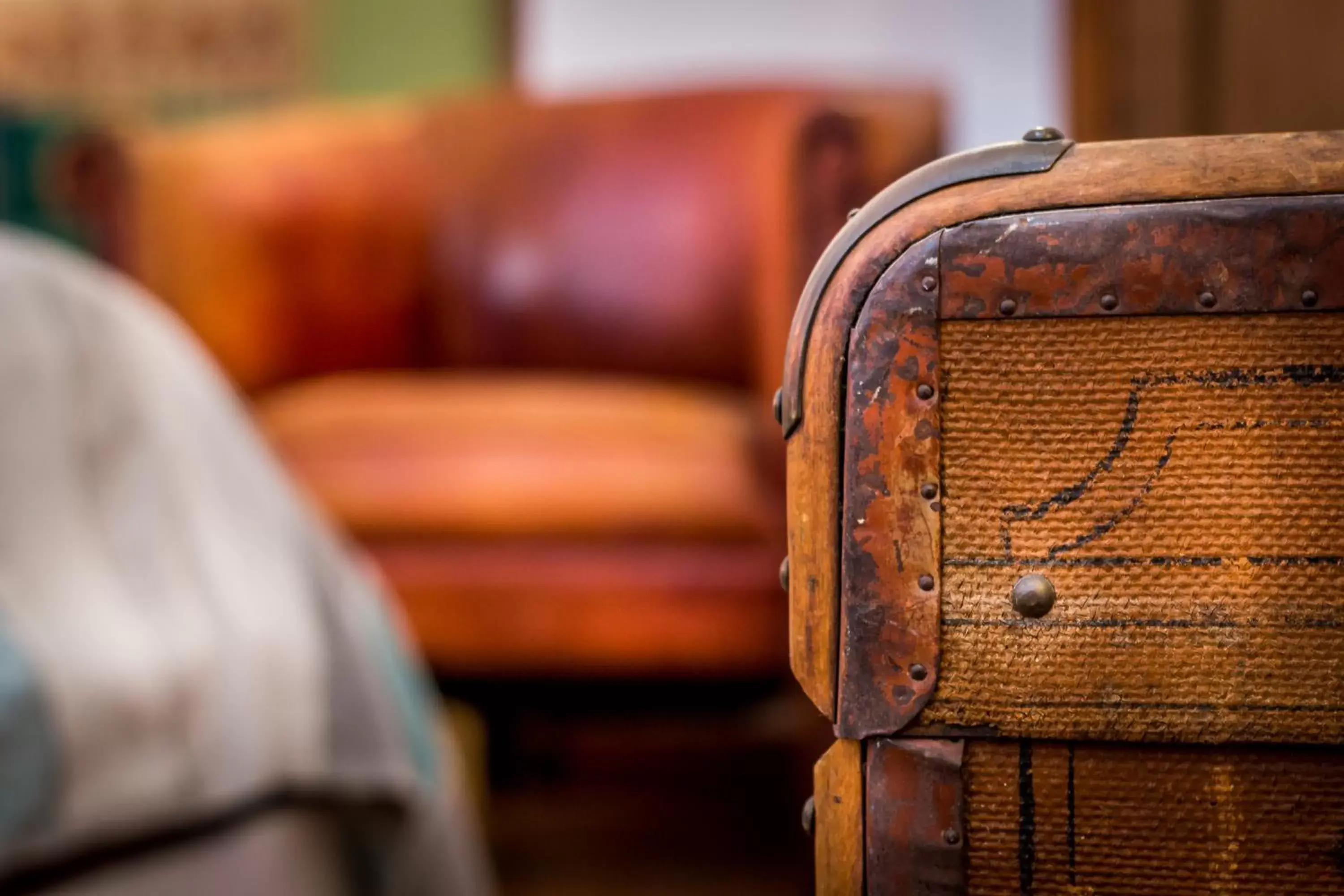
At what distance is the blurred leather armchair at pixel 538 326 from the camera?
1.45 metres

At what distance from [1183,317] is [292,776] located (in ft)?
2.41

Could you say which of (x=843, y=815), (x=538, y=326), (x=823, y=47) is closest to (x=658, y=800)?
(x=538, y=326)

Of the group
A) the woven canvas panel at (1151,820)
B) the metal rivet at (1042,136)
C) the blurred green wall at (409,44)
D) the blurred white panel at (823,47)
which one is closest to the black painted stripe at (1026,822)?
the woven canvas panel at (1151,820)

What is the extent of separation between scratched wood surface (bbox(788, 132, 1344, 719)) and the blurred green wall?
110 inches

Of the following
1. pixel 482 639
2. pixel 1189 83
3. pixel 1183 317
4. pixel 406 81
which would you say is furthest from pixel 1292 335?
pixel 406 81

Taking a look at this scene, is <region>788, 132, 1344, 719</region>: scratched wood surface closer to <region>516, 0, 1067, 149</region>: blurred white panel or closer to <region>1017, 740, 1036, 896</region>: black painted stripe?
<region>1017, 740, 1036, 896</region>: black painted stripe

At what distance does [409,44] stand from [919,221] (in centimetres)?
294

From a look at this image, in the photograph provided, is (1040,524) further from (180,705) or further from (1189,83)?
(1189,83)

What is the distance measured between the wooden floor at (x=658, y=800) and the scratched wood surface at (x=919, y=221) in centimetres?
74

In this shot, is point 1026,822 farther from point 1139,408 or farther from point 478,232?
point 478,232

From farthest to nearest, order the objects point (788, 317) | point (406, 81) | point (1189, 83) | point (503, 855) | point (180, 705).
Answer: point (406, 81), point (1189, 83), point (503, 855), point (788, 317), point (180, 705)

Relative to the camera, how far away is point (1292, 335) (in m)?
0.50

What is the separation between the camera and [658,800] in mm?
2318

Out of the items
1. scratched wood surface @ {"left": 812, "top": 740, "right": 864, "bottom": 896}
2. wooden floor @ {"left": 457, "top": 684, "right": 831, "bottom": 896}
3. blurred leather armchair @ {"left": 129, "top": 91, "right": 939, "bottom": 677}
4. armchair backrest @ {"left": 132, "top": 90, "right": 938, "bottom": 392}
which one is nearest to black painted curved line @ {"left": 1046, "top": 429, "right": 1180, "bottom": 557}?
scratched wood surface @ {"left": 812, "top": 740, "right": 864, "bottom": 896}
